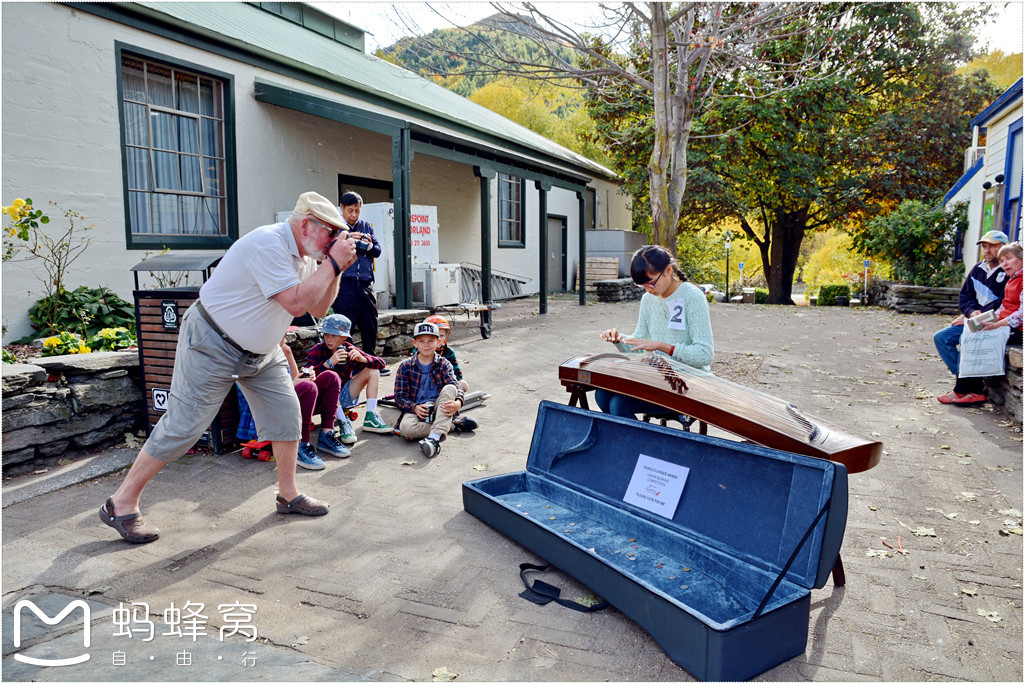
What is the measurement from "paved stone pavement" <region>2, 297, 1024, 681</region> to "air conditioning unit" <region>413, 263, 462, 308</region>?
546cm

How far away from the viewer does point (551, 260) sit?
21266 mm

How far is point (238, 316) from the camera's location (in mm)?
3463

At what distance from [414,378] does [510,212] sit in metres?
14.1

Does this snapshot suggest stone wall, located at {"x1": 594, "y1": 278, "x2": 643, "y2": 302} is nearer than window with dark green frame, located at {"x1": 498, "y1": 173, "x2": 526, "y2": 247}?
Yes

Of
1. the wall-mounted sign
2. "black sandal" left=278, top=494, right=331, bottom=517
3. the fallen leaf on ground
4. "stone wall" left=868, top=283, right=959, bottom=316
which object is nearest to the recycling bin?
the wall-mounted sign

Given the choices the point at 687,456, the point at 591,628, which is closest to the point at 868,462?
the point at 687,456

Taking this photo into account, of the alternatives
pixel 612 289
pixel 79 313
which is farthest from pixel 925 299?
pixel 79 313

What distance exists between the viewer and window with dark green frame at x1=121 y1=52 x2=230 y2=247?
26.4ft

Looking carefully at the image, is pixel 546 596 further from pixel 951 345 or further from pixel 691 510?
pixel 951 345

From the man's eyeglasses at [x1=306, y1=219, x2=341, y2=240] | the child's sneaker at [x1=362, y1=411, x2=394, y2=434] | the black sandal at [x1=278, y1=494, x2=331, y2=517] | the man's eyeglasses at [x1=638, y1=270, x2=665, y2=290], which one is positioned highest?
the man's eyeglasses at [x1=306, y1=219, x2=341, y2=240]

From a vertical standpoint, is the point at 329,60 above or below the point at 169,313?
above

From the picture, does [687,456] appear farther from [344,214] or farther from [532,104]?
[532,104]

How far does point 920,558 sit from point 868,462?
1.12 metres

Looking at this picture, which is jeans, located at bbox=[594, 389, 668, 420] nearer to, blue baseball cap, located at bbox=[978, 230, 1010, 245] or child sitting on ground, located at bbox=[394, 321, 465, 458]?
child sitting on ground, located at bbox=[394, 321, 465, 458]
